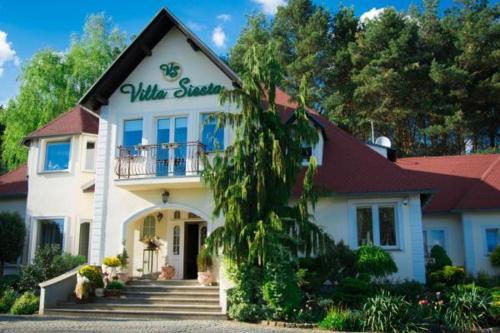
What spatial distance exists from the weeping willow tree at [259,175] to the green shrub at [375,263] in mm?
1933

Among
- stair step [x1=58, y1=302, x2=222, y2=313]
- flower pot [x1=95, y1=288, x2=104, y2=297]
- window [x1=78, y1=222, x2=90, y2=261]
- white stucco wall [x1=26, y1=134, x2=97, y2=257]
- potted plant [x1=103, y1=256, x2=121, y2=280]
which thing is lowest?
stair step [x1=58, y1=302, x2=222, y2=313]

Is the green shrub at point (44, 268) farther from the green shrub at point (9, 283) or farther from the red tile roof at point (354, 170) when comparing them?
the red tile roof at point (354, 170)

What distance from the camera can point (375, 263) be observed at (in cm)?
1537

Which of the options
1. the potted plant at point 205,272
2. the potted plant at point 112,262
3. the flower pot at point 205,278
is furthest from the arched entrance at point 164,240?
the flower pot at point 205,278

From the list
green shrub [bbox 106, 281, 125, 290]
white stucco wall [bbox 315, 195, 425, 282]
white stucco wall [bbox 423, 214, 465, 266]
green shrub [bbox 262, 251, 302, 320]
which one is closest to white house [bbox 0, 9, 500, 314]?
white stucco wall [bbox 315, 195, 425, 282]

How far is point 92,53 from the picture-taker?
36156mm

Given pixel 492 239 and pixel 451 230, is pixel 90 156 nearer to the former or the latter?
pixel 451 230

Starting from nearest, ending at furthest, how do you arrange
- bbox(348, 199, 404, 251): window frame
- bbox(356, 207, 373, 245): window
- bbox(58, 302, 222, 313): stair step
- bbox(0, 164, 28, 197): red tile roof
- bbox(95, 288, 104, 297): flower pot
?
1. bbox(58, 302, 222, 313): stair step
2. bbox(95, 288, 104, 297): flower pot
3. bbox(348, 199, 404, 251): window frame
4. bbox(356, 207, 373, 245): window
5. bbox(0, 164, 28, 197): red tile roof

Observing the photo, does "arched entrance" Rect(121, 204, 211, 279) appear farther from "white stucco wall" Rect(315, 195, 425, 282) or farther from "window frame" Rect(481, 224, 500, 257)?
"window frame" Rect(481, 224, 500, 257)

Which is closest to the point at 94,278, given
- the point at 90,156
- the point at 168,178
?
the point at 168,178

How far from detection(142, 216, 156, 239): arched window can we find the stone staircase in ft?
8.79

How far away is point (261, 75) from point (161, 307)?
7.37 metres

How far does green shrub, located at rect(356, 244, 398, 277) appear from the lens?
15367 mm

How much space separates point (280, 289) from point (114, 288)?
5.97 m
